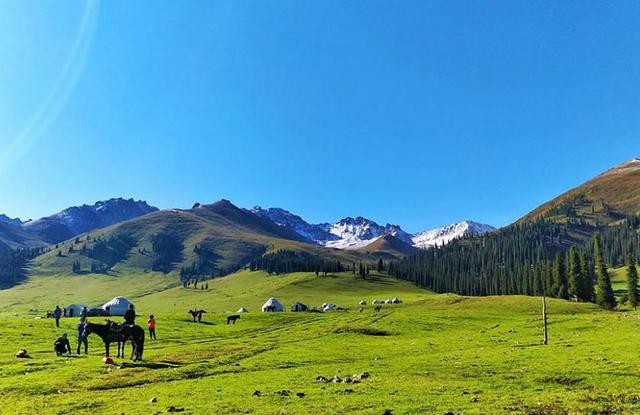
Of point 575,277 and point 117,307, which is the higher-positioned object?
point 575,277

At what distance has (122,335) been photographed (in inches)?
1593

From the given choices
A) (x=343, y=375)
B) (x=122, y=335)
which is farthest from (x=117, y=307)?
(x=343, y=375)

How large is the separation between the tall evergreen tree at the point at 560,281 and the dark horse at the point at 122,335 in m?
142

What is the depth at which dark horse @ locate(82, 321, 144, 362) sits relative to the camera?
38750mm

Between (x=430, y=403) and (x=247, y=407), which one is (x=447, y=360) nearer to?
(x=430, y=403)

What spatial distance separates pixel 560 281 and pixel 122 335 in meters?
144

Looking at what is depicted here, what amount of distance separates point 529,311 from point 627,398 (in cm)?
9388

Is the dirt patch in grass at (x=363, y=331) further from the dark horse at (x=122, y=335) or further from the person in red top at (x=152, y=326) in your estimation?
the dark horse at (x=122, y=335)

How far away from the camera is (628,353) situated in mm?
37406

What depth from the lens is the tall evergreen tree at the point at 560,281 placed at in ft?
489

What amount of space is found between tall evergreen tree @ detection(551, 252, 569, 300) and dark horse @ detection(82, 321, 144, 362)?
142155mm

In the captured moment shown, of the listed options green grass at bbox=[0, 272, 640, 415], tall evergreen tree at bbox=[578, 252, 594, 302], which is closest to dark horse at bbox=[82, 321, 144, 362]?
green grass at bbox=[0, 272, 640, 415]

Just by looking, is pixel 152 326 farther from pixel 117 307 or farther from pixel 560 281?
pixel 560 281

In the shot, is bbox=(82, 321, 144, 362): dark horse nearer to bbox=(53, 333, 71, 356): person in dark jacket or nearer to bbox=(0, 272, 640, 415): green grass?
bbox=(0, 272, 640, 415): green grass
